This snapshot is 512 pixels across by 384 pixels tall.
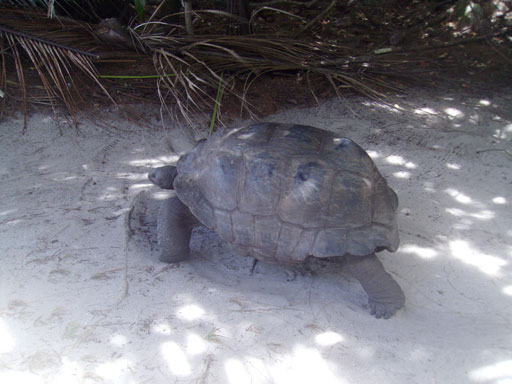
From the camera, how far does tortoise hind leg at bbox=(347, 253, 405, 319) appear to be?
122 inches

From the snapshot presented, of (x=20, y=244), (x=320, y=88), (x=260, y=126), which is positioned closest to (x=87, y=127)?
(x=20, y=244)

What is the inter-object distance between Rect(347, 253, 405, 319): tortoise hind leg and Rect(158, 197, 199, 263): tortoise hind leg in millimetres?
1504

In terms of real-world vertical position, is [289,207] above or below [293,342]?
above

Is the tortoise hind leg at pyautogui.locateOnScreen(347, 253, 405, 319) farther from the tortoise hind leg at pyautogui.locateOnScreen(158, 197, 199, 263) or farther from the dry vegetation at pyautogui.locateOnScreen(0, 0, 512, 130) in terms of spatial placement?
the dry vegetation at pyautogui.locateOnScreen(0, 0, 512, 130)

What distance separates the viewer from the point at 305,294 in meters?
3.33

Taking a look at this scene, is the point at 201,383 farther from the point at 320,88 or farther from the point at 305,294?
the point at 320,88

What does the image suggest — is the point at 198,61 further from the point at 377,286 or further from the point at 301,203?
the point at 377,286

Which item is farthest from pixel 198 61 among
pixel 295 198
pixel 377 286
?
pixel 377 286

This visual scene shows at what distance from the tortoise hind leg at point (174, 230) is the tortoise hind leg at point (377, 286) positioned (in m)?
1.50

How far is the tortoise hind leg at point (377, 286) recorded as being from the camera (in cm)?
310

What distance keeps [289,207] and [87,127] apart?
11.6 feet

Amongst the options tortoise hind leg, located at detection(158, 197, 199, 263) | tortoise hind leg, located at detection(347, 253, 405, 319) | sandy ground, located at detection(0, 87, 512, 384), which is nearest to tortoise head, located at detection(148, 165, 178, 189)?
tortoise hind leg, located at detection(158, 197, 199, 263)

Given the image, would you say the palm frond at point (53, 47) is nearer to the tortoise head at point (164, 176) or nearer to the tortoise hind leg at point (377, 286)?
the tortoise head at point (164, 176)

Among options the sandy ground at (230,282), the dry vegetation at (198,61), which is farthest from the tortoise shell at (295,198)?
the dry vegetation at (198,61)
